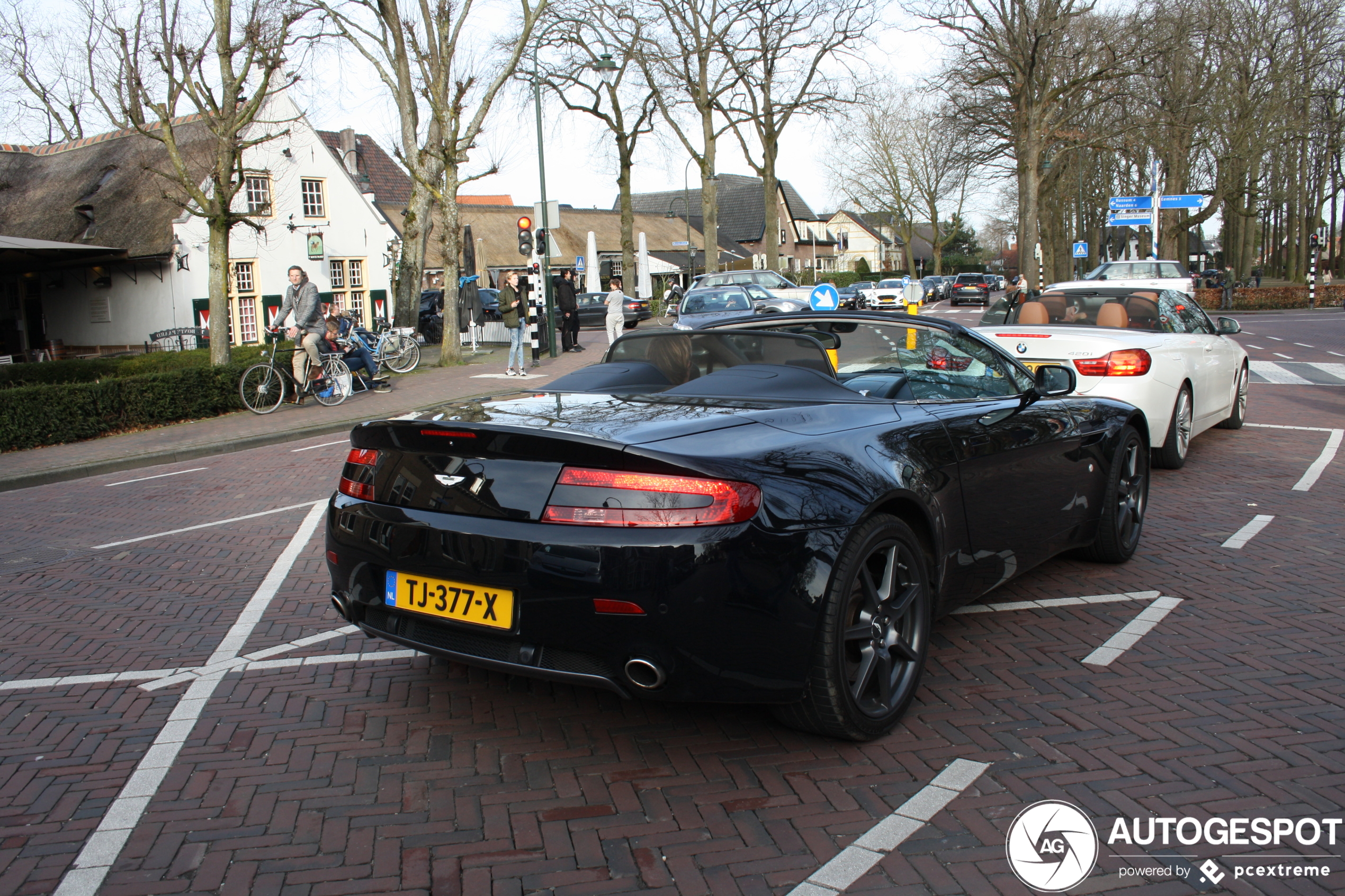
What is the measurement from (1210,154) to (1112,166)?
487cm

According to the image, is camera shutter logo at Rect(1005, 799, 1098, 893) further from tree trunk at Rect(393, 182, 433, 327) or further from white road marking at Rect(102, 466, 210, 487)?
tree trunk at Rect(393, 182, 433, 327)

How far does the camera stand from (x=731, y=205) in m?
85.2

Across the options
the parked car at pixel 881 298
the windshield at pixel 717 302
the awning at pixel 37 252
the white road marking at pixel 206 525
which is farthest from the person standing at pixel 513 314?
the parked car at pixel 881 298

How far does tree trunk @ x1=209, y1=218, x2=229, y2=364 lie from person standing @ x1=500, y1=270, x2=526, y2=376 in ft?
16.0

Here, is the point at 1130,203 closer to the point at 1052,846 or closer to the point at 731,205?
the point at 1052,846

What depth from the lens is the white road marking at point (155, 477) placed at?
1015 cm

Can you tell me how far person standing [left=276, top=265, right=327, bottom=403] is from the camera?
50.2 feet

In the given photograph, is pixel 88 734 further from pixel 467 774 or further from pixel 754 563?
pixel 754 563

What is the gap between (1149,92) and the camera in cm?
3594

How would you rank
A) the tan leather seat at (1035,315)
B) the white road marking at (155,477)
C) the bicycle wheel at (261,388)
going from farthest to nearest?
the bicycle wheel at (261,388) → the white road marking at (155,477) → the tan leather seat at (1035,315)

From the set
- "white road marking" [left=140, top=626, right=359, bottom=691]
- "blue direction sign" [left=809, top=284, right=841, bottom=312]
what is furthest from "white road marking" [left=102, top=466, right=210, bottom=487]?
"blue direction sign" [left=809, top=284, right=841, bottom=312]

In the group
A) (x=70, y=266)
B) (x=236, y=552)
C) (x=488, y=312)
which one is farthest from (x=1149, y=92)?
(x=236, y=552)

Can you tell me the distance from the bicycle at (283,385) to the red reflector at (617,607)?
13.5 m

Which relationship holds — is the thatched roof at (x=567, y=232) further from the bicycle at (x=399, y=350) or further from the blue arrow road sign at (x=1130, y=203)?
the bicycle at (x=399, y=350)
